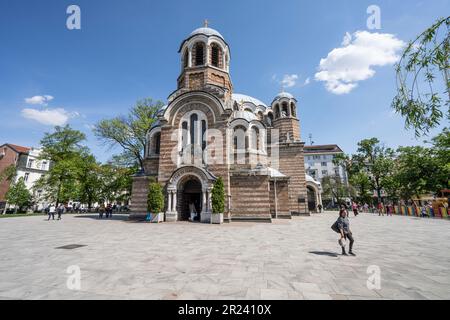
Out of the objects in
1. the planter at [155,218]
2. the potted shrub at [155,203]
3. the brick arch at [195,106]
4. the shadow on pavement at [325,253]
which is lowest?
the shadow on pavement at [325,253]

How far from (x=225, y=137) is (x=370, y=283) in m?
14.6

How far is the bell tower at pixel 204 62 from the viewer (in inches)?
821

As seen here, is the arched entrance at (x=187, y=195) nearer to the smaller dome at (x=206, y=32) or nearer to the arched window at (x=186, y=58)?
the arched window at (x=186, y=58)

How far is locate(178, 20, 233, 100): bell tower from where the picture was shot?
20844mm

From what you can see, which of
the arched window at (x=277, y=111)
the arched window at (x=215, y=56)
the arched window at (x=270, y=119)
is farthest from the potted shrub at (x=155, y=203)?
the arched window at (x=277, y=111)

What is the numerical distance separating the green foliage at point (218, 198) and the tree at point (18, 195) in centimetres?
3281

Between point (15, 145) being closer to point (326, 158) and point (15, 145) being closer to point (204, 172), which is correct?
point (204, 172)

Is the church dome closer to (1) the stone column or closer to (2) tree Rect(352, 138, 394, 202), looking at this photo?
(1) the stone column

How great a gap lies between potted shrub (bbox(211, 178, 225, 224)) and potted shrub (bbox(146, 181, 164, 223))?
14.7 ft

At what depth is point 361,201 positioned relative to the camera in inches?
1769

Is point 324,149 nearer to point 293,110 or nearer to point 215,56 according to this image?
point 293,110

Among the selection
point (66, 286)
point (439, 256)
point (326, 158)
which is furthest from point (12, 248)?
point (326, 158)

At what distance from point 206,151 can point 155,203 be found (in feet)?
20.0

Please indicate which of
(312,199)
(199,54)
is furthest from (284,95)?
(312,199)
